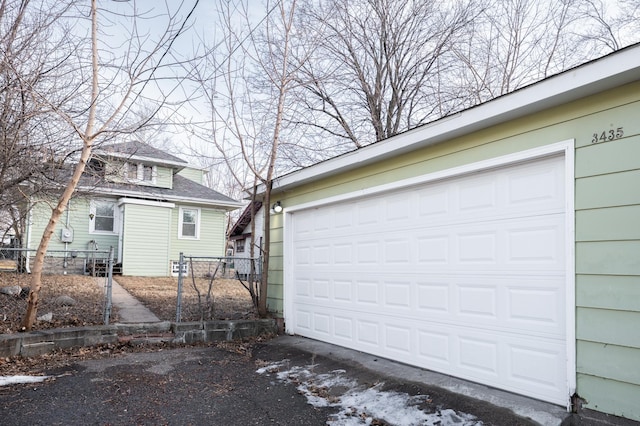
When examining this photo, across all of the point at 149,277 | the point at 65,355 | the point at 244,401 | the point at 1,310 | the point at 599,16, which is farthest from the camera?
the point at 149,277

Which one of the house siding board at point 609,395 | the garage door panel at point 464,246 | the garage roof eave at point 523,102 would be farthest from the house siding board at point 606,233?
the garage door panel at point 464,246

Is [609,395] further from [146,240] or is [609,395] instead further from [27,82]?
[146,240]

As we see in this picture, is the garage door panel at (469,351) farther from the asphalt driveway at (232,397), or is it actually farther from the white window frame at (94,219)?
the white window frame at (94,219)

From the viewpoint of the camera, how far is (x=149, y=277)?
551 inches

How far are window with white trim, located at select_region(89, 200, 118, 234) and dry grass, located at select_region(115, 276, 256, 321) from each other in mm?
2162

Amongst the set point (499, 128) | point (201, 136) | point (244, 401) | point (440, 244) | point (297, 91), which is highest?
point (297, 91)

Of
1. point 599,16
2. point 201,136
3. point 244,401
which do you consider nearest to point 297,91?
point 201,136

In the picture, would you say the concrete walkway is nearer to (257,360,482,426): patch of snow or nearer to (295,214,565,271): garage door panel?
(257,360,482,426): patch of snow

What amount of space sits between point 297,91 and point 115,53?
7.41 meters

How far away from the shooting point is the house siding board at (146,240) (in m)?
14.2

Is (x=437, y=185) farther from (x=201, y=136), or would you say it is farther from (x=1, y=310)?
(x=1, y=310)

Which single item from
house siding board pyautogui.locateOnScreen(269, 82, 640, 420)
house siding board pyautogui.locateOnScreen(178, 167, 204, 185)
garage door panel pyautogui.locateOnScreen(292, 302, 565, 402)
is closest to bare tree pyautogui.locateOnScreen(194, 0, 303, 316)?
garage door panel pyautogui.locateOnScreen(292, 302, 565, 402)

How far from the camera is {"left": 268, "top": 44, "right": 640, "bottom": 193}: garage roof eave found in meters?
3.20

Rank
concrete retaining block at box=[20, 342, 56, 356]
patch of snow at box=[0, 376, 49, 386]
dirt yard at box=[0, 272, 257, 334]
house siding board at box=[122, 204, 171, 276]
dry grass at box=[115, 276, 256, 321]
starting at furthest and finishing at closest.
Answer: house siding board at box=[122, 204, 171, 276] → dry grass at box=[115, 276, 256, 321] → dirt yard at box=[0, 272, 257, 334] → concrete retaining block at box=[20, 342, 56, 356] → patch of snow at box=[0, 376, 49, 386]
